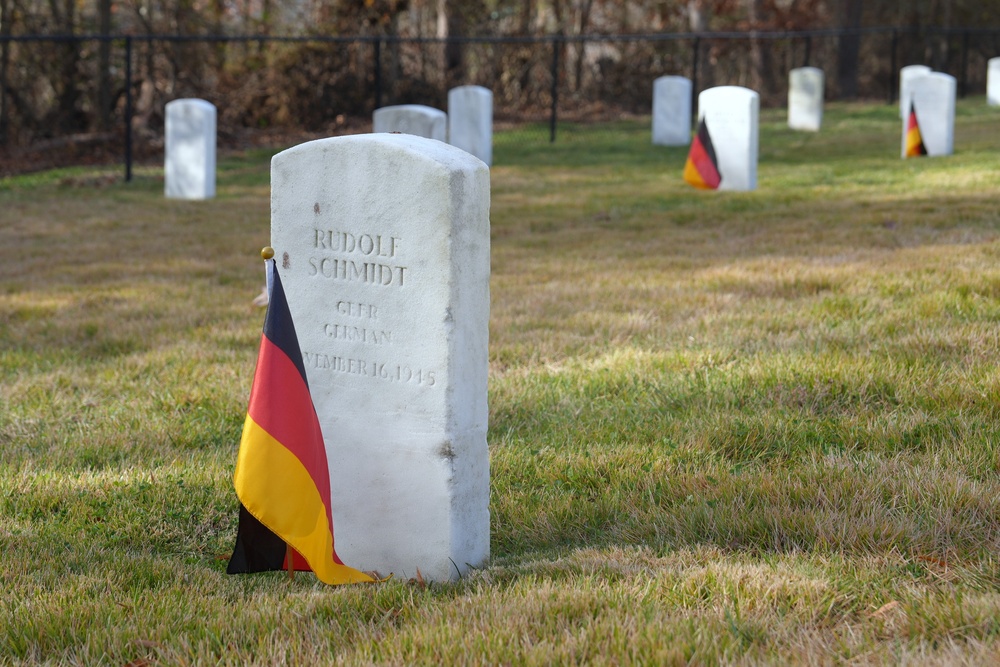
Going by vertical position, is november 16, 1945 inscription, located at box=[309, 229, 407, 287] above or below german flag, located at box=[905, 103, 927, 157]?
below

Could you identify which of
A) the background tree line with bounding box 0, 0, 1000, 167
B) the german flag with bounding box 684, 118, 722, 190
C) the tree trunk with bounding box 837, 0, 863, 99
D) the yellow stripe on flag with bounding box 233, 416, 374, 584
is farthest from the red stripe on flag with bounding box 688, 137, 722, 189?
the tree trunk with bounding box 837, 0, 863, 99

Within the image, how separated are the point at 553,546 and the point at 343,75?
19.6 meters

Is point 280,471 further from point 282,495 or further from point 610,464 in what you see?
point 610,464

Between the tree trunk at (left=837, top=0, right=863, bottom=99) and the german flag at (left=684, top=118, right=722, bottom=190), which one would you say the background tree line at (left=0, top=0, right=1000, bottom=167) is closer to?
the tree trunk at (left=837, top=0, right=863, bottom=99)

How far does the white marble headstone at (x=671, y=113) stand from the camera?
19734 mm

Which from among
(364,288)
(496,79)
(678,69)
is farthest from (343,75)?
(364,288)

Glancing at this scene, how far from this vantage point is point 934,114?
603 inches

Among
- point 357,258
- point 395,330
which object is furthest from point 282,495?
point 357,258

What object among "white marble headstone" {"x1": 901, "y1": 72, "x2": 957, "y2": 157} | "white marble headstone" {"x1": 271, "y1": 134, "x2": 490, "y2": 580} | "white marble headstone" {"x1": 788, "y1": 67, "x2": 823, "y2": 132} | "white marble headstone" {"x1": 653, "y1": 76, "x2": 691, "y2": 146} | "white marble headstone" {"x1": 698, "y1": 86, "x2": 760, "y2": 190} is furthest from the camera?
"white marble headstone" {"x1": 788, "y1": 67, "x2": 823, "y2": 132}

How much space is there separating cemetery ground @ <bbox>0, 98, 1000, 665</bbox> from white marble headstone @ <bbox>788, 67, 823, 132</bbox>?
13.0m

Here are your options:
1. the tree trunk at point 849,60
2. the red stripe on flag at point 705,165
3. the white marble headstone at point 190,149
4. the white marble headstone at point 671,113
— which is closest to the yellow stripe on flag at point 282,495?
the red stripe on flag at point 705,165

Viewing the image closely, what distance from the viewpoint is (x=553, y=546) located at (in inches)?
133

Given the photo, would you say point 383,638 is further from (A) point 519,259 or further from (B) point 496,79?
(B) point 496,79

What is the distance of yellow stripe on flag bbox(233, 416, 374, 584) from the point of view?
3.20 meters
